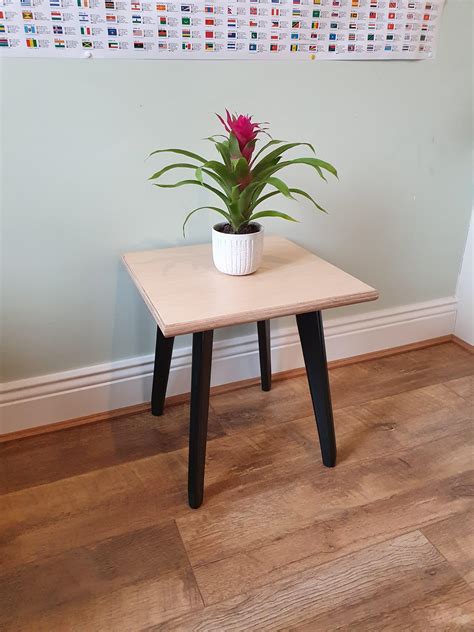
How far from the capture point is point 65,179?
129 cm

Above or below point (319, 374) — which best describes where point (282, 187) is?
above

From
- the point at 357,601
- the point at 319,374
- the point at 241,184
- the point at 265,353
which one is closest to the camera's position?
the point at 357,601

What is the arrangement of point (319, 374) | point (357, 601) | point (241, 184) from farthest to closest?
point (319, 374), point (241, 184), point (357, 601)

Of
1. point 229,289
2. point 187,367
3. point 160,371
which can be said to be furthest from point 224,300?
point 187,367

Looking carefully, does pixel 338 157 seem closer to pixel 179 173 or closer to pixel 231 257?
pixel 179 173

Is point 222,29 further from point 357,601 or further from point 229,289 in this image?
point 357,601

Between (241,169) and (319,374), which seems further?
(319,374)

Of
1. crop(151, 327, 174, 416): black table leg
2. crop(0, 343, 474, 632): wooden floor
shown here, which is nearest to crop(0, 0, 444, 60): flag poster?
crop(151, 327, 174, 416): black table leg

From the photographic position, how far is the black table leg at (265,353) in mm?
1547

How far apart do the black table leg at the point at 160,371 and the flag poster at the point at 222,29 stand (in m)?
0.70

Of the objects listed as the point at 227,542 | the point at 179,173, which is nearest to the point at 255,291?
the point at 179,173

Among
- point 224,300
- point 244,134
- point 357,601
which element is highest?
point 244,134

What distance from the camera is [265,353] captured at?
1590 mm

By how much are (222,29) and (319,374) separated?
872 millimetres
